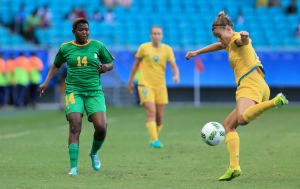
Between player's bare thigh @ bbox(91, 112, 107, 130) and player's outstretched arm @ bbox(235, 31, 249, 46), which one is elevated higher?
player's outstretched arm @ bbox(235, 31, 249, 46)

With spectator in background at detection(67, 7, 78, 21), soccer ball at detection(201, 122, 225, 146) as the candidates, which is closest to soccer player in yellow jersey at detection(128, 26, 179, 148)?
soccer ball at detection(201, 122, 225, 146)

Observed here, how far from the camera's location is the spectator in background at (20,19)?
31.8 meters

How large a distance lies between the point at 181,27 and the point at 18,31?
25.1 feet

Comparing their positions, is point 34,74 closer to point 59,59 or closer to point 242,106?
point 59,59

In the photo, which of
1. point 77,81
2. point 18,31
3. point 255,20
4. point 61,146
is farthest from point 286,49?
point 77,81

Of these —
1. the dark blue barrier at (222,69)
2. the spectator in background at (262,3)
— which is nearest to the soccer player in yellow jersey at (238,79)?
the dark blue barrier at (222,69)

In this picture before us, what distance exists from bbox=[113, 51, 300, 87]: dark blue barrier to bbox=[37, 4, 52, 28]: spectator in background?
3.92 m

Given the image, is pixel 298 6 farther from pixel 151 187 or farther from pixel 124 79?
pixel 151 187

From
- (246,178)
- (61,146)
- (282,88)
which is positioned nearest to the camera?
(246,178)

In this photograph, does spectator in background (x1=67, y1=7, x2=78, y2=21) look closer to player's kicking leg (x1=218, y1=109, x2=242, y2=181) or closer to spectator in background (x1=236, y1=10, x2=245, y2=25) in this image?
spectator in background (x1=236, y1=10, x2=245, y2=25)

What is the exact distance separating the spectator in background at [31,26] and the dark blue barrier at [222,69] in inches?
163

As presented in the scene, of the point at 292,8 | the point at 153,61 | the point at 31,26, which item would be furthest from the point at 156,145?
the point at 292,8

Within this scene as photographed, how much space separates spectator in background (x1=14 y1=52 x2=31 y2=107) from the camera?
28.3 metres

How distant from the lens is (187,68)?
30.6 m
